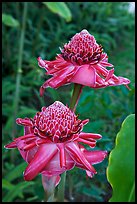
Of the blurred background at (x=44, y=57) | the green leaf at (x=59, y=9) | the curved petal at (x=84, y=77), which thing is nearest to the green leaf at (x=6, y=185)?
the blurred background at (x=44, y=57)

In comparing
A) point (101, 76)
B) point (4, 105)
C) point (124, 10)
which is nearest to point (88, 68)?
point (101, 76)

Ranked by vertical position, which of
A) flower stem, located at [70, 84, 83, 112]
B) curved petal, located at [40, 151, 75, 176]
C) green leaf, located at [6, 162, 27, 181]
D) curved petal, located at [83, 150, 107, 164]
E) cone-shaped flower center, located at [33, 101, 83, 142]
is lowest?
green leaf, located at [6, 162, 27, 181]

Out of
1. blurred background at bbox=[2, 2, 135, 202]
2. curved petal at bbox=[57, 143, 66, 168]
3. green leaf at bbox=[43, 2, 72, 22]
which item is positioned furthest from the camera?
green leaf at bbox=[43, 2, 72, 22]

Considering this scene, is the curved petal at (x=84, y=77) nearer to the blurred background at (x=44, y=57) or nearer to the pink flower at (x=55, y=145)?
the pink flower at (x=55, y=145)

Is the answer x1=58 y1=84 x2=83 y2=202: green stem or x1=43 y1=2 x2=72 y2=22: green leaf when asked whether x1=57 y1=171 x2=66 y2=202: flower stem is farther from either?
x1=43 y1=2 x2=72 y2=22: green leaf

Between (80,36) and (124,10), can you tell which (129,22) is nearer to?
(124,10)

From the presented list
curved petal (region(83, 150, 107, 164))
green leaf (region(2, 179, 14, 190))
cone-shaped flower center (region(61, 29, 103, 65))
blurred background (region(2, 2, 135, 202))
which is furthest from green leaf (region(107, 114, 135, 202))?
green leaf (region(2, 179, 14, 190))

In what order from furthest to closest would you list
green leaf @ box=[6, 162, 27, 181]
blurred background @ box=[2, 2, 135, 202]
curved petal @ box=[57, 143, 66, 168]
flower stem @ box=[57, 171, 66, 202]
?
green leaf @ box=[6, 162, 27, 181] < blurred background @ box=[2, 2, 135, 202] < flower stem @ box=[57, 171, 66, 202] < curved petal @ box=[57, 143, 66, 168]

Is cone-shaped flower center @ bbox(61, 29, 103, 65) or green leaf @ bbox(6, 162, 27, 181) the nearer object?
cone-shaped flower center @ bbox(61, 29, 103, 65)
